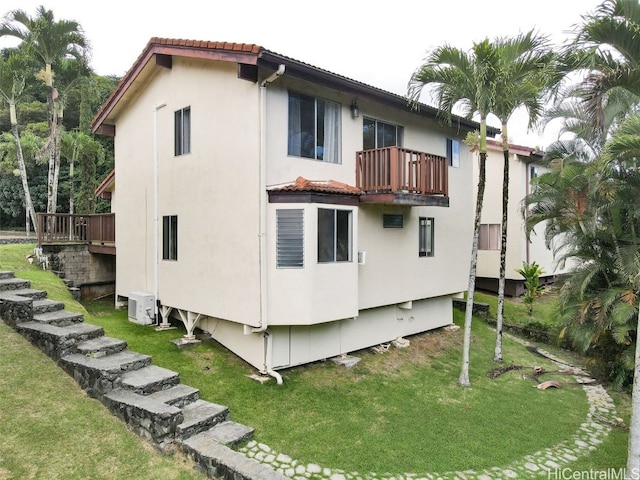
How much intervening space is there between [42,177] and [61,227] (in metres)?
22.0

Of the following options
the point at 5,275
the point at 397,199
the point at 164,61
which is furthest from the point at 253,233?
the point at 5,275

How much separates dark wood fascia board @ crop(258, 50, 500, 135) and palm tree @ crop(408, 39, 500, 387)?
1030mm

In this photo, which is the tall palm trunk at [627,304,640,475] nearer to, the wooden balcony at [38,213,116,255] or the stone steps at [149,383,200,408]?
the stone steps at [149,383,200,408]

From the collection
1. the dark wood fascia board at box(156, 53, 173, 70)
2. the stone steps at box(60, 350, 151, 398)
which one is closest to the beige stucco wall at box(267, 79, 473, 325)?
the stone steps at box(60, 350, 151, 398)

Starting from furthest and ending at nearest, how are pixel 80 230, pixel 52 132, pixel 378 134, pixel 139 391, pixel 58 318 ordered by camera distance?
pixel 52 132 < pixel 80 230 < pixel 378 134 < pixel 58 318 < pixel 139 391

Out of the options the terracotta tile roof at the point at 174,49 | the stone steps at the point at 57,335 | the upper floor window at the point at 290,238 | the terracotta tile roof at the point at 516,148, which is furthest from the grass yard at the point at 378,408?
the terracotta tile roof at the point at 516,148

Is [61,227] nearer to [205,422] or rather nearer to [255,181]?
[255,181]

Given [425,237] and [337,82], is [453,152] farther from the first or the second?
[337,82]

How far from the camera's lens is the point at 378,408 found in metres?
7.89

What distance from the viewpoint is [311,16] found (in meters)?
18.4

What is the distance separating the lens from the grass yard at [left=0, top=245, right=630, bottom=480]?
6.27m

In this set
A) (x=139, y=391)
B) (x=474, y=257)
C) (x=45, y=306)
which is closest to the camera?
(x=139, y=391)

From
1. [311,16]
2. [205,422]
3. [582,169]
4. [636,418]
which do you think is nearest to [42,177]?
[311,16]

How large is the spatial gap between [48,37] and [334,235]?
15873mm
